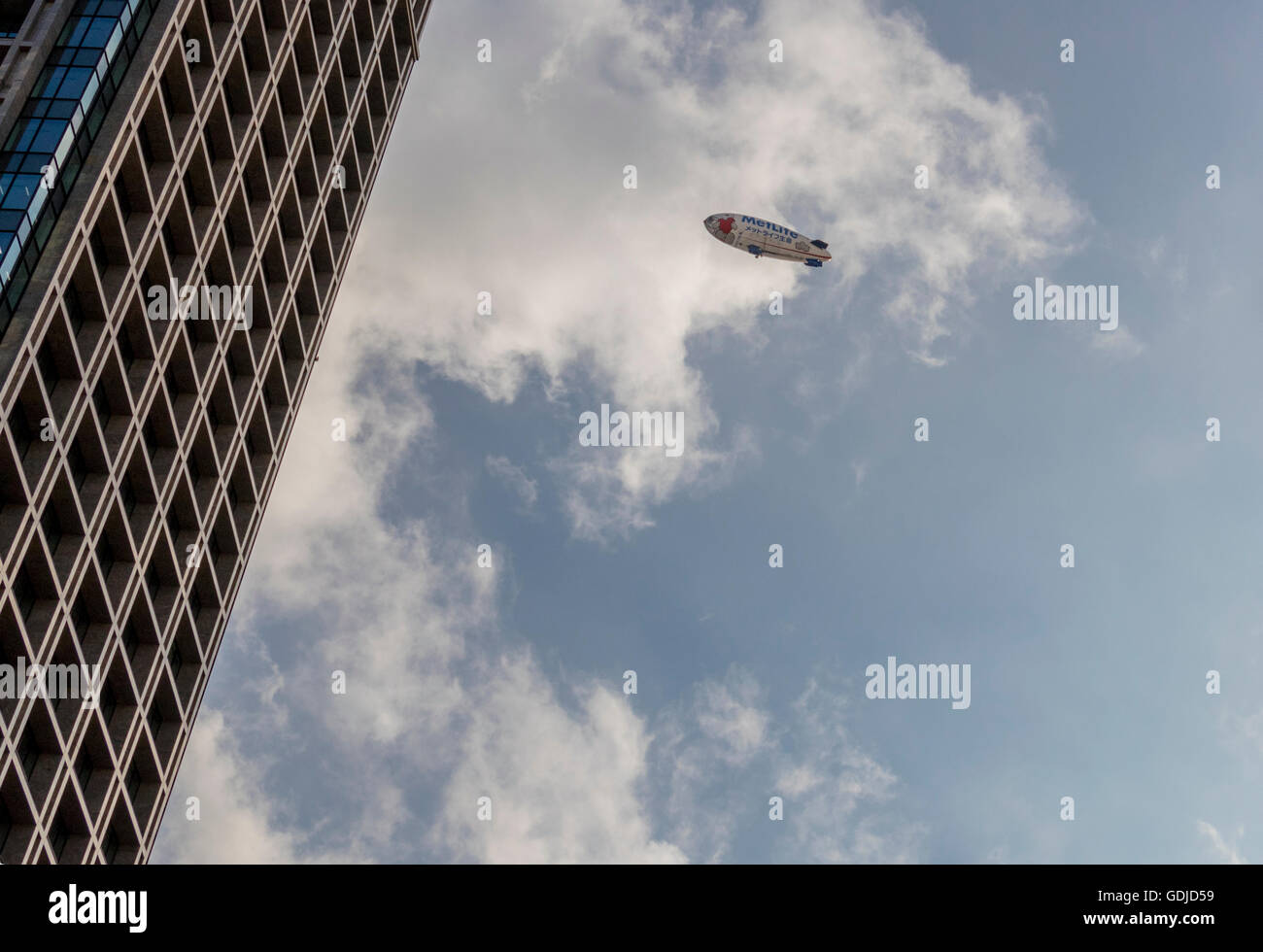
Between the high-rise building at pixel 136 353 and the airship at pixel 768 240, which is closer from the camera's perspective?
the high-rise building at pixel 136 353
